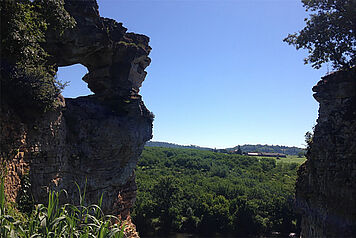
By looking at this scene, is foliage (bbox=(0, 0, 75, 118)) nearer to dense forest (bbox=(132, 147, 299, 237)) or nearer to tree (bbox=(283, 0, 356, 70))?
tree (bbox=(283, 0, 356, 70))

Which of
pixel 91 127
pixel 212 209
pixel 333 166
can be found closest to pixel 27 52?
pixel 91 127

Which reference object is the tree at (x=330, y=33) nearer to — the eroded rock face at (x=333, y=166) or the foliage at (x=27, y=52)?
the eroded rock face at (x=333, y=166)

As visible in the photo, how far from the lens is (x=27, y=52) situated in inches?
245

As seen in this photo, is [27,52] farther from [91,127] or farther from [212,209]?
[212,209]

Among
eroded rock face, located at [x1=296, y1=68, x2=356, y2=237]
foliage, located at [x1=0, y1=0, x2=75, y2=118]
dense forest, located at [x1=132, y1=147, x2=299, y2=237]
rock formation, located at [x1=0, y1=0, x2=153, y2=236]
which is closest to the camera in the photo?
foliage, located at [x1=0, y1=0, x2=75, y2=118]

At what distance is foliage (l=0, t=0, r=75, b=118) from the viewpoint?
563 centimetres

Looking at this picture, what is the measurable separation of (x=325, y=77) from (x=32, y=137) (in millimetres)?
9790

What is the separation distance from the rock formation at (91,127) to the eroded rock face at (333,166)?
725 centimetres

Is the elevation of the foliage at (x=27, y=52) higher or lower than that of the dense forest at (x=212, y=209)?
higher

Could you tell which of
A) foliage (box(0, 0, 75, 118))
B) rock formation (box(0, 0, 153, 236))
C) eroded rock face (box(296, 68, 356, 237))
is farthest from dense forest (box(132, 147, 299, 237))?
foliage (box(0, 0, 75, 118))

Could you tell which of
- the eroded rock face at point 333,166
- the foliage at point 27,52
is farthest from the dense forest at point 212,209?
the foliage at point 27,52

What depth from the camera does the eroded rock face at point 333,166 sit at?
20.4 ft

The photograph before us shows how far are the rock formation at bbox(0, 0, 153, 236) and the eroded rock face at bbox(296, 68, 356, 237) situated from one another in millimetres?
7250

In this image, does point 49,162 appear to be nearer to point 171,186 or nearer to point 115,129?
point 115,129
